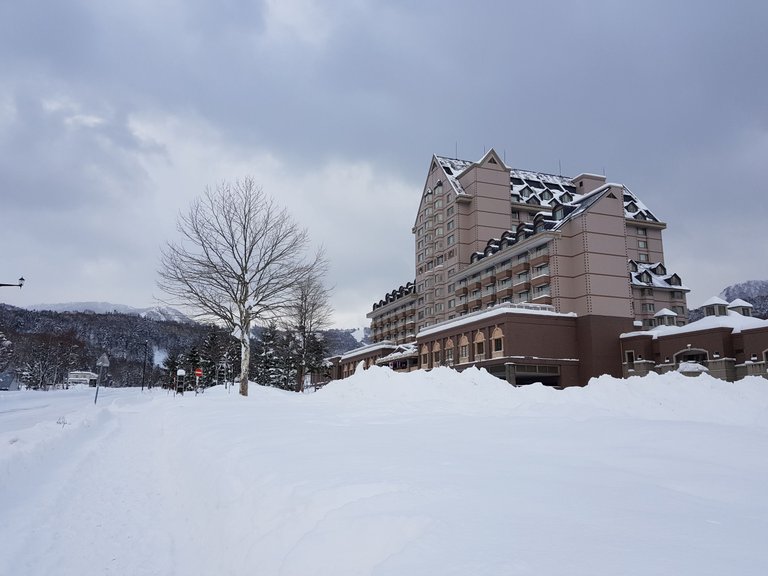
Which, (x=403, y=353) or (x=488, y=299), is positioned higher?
(x=488, y=299)

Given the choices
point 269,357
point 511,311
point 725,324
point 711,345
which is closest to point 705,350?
point 711,345

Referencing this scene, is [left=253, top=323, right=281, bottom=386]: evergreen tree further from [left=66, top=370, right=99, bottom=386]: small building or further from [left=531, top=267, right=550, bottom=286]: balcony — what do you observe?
[left=66, top=370, right=99, bottom=386]: small building

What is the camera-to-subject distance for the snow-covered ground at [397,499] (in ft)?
10.5

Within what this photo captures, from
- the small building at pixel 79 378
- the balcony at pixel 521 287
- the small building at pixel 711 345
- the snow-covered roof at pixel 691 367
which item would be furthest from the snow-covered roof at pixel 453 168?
the small building at pixel 79 378

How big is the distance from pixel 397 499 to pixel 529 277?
52215 millimetres

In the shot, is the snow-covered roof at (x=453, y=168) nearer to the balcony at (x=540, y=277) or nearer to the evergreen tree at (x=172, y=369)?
the balcony at (x=540, y=277)

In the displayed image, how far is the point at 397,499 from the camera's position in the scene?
414cm

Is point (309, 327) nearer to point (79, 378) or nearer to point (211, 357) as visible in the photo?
point (211, 357)

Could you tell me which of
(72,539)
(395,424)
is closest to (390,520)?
(72,539)

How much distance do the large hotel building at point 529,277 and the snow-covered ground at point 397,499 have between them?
124 ft

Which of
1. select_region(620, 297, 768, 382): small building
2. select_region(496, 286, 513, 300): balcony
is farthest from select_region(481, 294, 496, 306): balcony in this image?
select_region(620, 297, 768, 382): small building

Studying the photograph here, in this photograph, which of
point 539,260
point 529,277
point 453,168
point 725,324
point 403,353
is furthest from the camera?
point 453,168

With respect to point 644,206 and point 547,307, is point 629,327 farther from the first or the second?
point 644,206

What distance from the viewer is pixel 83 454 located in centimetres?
1067
